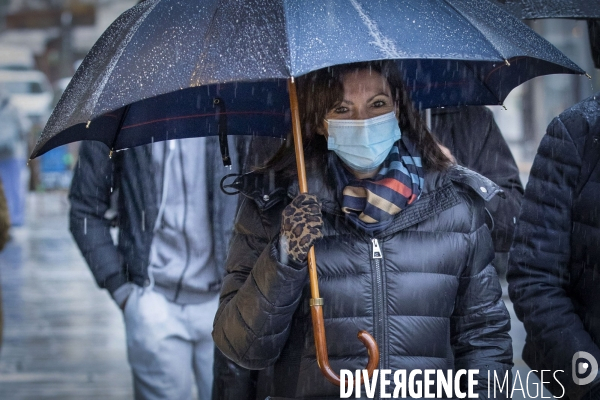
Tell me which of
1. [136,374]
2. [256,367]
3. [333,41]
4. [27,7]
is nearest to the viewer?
[333,41]

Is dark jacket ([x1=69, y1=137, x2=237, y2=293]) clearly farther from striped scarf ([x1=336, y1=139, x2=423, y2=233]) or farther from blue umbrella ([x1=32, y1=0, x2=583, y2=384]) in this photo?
striped scarf ([x1=336, y1=139, x2=423, y2=233])

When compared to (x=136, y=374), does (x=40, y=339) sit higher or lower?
lower

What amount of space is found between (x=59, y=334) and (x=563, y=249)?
20.3 feet

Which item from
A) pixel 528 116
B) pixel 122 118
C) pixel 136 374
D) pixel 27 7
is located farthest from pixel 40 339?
pixel 27 7

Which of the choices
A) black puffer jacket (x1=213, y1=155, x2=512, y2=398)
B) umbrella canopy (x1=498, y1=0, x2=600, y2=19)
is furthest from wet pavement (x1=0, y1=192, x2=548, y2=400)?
umbrella canopy (x1=498, y1=0, x2=600, y2=19)

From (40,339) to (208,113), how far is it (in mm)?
5575

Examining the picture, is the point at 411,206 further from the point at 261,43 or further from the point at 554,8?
the point at 554,8

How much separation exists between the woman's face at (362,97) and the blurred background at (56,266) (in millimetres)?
518

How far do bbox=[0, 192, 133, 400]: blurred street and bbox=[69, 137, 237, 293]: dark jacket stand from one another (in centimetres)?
227

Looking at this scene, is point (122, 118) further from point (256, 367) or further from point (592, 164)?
point (592, 164)

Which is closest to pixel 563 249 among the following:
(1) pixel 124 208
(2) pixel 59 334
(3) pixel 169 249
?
(3) pixel 169 249

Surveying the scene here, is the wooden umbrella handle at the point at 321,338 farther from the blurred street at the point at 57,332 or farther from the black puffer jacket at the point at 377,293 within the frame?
the blurred street at the point at 57,332

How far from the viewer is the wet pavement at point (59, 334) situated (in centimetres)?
694

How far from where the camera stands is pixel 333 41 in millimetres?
2576
